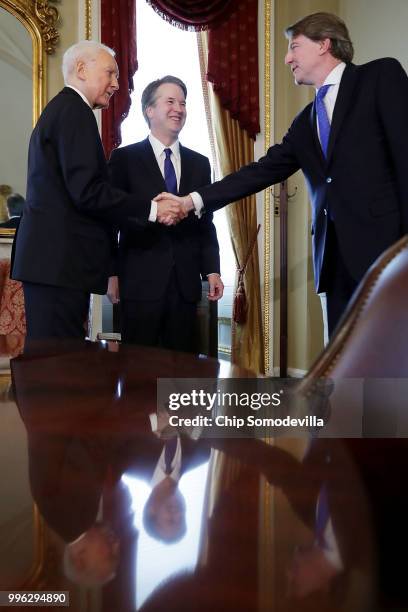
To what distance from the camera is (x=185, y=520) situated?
287mm

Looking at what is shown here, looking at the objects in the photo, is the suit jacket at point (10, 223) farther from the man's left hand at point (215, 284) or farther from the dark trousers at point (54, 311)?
the dark trousers at point (54, 311)

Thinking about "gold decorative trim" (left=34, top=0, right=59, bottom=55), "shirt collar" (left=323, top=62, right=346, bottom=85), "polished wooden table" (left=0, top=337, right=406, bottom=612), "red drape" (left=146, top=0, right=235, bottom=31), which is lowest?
"polished wooden table" (left=0, top=337, right=406, bottom=612)

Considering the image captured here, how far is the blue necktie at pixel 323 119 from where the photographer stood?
181 centimetres

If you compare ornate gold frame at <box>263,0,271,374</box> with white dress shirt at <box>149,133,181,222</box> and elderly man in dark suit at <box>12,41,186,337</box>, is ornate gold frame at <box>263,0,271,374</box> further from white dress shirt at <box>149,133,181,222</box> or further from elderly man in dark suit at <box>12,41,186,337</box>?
elderly man in dark suit at <box>12,41,186,337</box>

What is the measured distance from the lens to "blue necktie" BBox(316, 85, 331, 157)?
5.94 feet

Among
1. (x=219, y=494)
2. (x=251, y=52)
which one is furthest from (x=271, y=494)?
(x=251, y=52)

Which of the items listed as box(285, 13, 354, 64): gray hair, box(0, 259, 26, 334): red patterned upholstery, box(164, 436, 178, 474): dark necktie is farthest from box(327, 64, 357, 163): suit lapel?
box(0, 259, 26, 334): red patterned upholstery

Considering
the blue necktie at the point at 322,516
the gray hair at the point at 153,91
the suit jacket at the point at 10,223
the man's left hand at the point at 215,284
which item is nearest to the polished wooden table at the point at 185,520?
the blue necktie at the point at 322,516

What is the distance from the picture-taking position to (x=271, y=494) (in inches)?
12.5

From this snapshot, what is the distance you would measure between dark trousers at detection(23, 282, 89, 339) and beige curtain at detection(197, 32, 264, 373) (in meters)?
2.16

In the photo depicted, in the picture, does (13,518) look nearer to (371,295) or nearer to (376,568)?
(376,568)

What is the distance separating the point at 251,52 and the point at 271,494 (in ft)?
12.5

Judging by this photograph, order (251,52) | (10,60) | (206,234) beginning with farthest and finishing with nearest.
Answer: (251,52) < (10,60) < (206,234)

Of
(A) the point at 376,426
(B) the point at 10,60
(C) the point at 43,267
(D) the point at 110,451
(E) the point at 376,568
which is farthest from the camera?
(B) the point at 10,60
